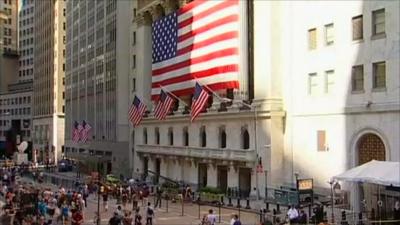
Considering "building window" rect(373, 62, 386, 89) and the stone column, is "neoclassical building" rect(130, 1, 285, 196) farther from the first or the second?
"building window" rect(373, 62, 386, 89)

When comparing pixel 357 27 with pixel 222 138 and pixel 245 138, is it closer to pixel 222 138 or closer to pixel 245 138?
pixel 245 138

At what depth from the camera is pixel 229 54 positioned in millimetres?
51438

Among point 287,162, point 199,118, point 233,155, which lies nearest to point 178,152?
point 199,118

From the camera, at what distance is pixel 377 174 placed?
28.9 metres

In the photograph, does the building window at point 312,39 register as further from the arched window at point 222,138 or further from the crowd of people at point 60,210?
the crowd of people at point 60,210

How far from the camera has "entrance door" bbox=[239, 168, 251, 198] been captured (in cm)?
5031

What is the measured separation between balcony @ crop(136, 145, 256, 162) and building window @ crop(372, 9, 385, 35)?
1476cm

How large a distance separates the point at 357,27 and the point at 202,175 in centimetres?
2479

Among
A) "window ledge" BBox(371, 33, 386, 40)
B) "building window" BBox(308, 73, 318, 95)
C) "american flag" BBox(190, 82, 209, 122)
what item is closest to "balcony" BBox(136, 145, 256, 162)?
"american flag" BBox(190, 82, 209, 122)

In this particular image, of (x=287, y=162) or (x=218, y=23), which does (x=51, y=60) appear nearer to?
(x=218, y=23)

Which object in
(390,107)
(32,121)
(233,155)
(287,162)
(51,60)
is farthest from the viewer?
(32,121)

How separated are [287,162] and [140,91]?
1322 inches

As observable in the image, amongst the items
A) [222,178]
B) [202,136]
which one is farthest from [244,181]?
[202,136]

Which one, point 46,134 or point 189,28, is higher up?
point 189,28
